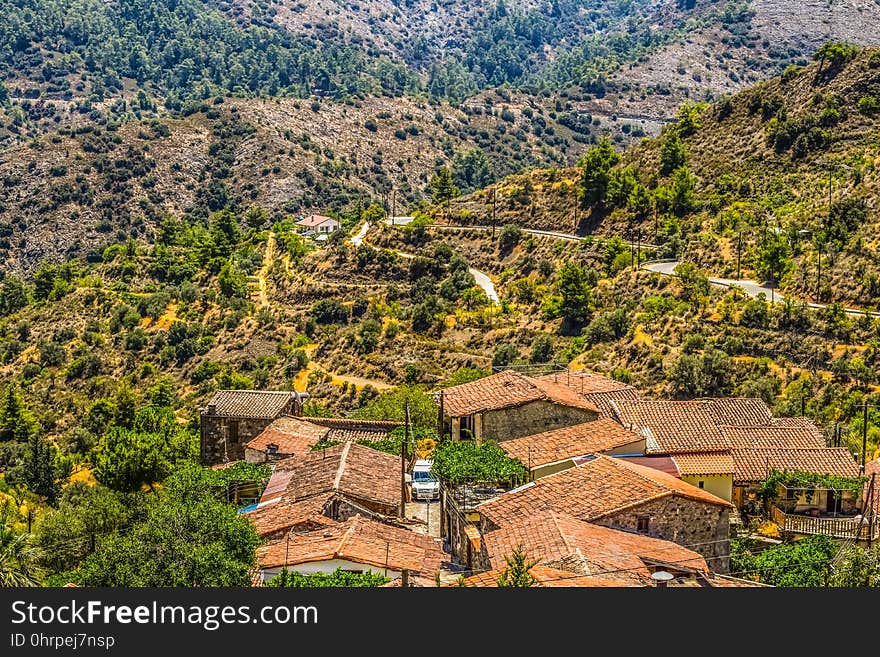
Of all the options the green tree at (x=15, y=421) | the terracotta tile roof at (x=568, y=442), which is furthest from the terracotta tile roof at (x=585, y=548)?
A: the green tree at (x=15, y=421)

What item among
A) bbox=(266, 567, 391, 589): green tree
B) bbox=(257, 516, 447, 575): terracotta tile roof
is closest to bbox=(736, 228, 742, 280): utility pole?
bbox=(257, 516, 447, 575): terracotta tile roof

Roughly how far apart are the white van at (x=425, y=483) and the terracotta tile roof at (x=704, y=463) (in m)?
7.46

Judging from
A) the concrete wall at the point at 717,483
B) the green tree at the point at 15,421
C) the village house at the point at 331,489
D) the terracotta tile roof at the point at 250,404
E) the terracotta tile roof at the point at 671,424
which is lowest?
the green tree at the point at 15,421

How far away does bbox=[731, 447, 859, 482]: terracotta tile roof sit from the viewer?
127 ft

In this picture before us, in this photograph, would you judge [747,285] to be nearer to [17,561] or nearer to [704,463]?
[704,463]

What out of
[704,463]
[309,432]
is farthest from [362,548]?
[309,432]

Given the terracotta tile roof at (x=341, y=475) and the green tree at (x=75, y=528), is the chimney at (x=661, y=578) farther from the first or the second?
the green tree at (x=75, y=528)

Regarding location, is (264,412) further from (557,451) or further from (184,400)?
(184,400)

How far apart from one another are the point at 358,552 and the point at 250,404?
84.2 feet

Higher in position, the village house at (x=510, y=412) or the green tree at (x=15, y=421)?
the village house at (x=510, y=412)

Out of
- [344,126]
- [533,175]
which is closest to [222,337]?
[533,175]

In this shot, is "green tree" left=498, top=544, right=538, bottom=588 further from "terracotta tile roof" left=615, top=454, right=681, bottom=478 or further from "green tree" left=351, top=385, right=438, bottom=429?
"green tree" left=351, top=385, right=438, bottom=429

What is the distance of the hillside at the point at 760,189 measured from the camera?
71375 mm

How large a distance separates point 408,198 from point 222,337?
68.3 meters
